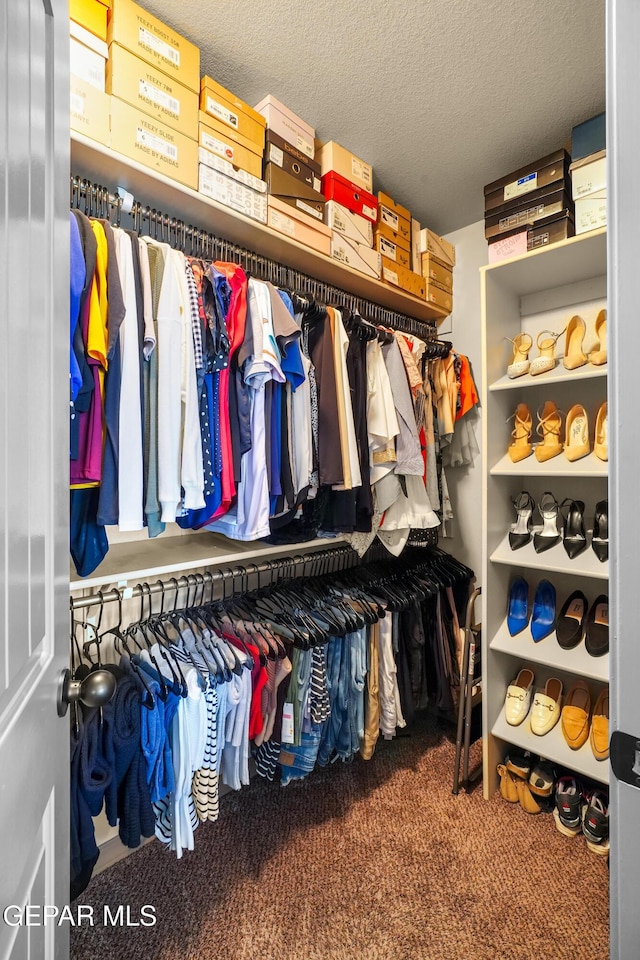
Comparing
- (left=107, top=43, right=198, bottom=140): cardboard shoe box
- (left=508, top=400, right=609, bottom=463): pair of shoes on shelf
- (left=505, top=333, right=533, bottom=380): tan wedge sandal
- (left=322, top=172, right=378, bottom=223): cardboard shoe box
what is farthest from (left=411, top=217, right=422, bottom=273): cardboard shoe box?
(left=107, top=43, right=198, bottom=140): cardboard shoe box

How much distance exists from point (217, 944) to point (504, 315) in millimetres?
2499

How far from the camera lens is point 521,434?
79.3 inches

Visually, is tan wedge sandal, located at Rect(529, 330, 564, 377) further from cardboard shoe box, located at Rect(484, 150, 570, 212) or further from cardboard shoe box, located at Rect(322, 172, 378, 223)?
cardboard shoe box, located at Rect(322, 172, 378, 223)

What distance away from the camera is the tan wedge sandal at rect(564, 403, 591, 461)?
181 cm

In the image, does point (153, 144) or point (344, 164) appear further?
point (344, 164)

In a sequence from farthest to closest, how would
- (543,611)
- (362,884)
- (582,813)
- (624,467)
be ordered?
(543,611) < (582,813) < (362,884) < (624,467)

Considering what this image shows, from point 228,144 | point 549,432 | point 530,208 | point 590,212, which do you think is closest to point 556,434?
point 549,432

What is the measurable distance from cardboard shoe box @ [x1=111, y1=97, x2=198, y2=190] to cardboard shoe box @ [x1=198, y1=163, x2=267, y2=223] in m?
0.04

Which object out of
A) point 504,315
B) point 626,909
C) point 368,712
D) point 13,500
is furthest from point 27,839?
point 504,315

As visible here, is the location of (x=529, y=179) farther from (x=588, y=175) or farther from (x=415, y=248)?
(x=415, y=248)

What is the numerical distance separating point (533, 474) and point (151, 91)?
1.81 m

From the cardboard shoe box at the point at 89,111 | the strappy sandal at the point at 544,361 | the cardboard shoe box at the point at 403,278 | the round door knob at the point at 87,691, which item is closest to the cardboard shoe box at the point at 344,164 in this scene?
the cardboard shoe box at the point at 403,278

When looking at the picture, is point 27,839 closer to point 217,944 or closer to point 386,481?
point 217,944

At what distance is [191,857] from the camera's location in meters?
1.60
